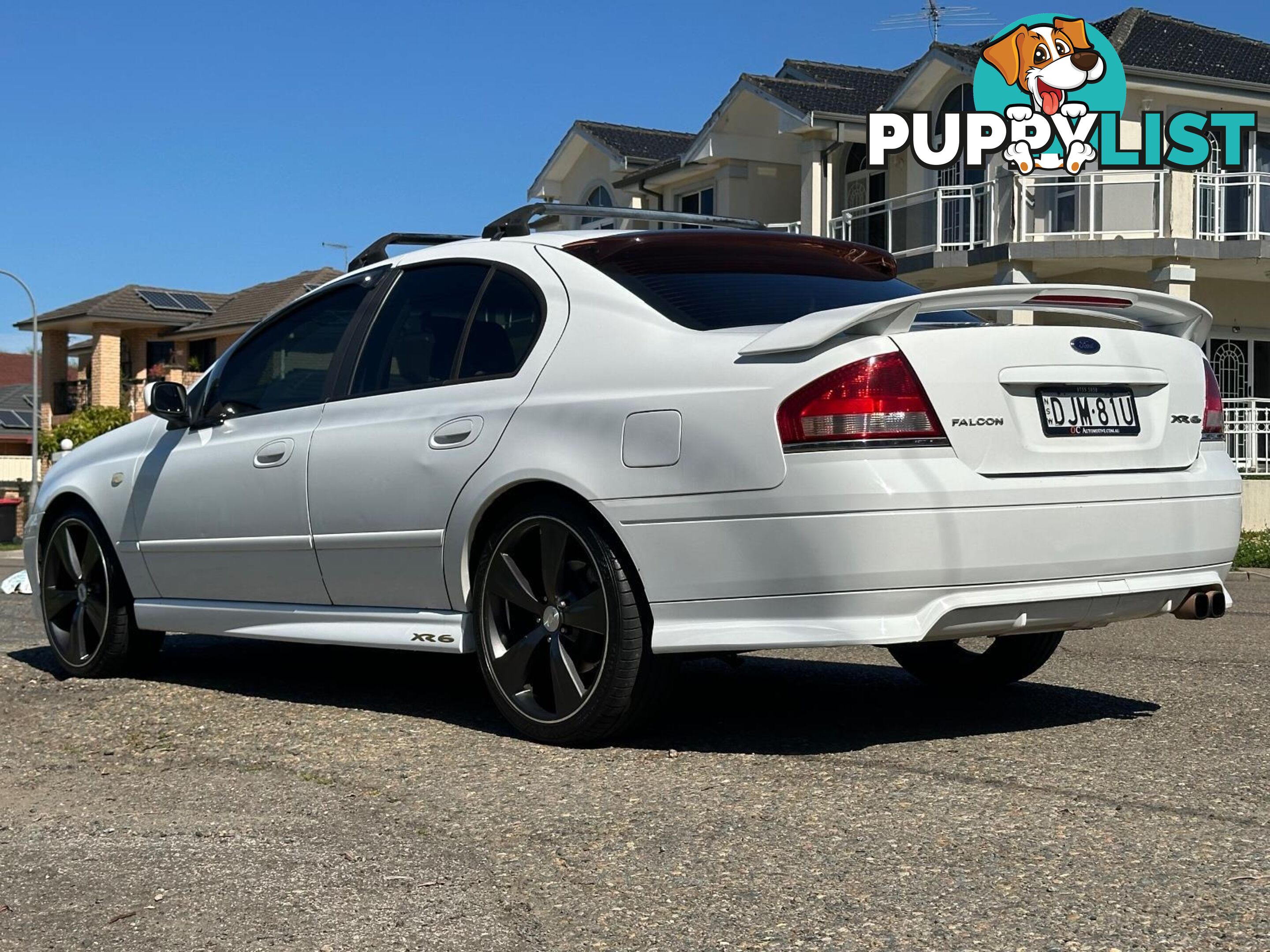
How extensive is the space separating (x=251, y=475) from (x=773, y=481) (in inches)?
93.3

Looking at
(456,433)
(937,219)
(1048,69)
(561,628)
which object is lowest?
(561,628)

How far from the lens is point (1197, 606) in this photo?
4953mm

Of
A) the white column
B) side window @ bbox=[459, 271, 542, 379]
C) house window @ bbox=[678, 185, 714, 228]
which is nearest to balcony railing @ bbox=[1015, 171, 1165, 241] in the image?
the white column

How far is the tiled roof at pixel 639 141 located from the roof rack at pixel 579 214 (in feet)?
108

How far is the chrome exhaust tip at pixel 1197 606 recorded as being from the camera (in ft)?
16.2

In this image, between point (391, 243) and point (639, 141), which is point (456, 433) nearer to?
point (391, 243)

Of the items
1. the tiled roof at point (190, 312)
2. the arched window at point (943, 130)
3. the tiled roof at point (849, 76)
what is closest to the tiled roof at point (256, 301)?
the tiled roof at point (190, 312)

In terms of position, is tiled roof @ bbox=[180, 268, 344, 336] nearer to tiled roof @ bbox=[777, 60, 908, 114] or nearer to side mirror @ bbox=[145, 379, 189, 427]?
tiled roof @ bbox=[777, 60, 908, 114]

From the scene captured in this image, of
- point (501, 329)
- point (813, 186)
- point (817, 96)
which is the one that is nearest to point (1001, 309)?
point (501, 329)

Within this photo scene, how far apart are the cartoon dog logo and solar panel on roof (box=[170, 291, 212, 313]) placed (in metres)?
39.2

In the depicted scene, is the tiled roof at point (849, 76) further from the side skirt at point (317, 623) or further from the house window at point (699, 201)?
the side skirt at point (317, 623)

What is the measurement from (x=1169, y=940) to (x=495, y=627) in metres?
2.56

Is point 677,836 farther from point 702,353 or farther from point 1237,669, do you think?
point 1237,669

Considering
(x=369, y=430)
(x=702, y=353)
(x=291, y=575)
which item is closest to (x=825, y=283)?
(x=702, y=353)
